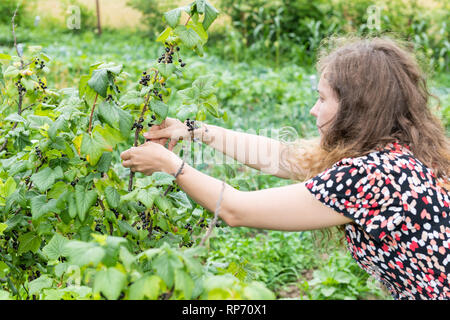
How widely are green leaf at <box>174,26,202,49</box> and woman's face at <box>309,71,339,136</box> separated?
43 centimetres

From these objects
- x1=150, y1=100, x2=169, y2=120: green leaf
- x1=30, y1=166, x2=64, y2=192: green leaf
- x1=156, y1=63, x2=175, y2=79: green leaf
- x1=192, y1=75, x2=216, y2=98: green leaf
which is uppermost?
x1=156, y1=63, x2=175, y2=79: green leaf

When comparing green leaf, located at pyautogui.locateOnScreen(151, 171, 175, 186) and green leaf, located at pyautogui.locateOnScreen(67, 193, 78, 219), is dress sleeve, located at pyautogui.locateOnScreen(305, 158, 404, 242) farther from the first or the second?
green leaf, located at pyautogui.locateOnScreen(67, 193, 78, 219)

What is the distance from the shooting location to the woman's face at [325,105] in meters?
1.59

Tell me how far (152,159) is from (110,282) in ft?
1.98

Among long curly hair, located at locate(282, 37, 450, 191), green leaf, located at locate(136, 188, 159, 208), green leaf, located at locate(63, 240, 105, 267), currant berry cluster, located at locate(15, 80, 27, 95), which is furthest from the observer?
currant berry cluster, located at locate(15, 80, 27, 95)

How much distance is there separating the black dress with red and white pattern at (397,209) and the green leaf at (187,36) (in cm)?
47

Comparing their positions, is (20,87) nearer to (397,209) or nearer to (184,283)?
(184,283)

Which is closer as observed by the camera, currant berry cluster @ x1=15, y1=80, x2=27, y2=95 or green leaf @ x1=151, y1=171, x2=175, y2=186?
green leaf @ x1=151, y1=171, x2=175, y2=186

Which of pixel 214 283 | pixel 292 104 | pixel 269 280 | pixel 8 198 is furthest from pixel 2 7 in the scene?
pixel 214 283

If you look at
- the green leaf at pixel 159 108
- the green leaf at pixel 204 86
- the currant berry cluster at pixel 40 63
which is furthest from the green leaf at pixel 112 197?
the currant berry cluster at pixel 40 63

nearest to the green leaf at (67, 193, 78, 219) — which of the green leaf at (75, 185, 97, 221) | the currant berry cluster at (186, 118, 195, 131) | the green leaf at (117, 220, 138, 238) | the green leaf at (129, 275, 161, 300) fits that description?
the green leaf at (75, 185, 97, 221)

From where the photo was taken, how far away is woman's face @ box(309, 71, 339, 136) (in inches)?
62.4

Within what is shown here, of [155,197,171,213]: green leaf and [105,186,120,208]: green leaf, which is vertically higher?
[155,197,171,213]: green leaf
